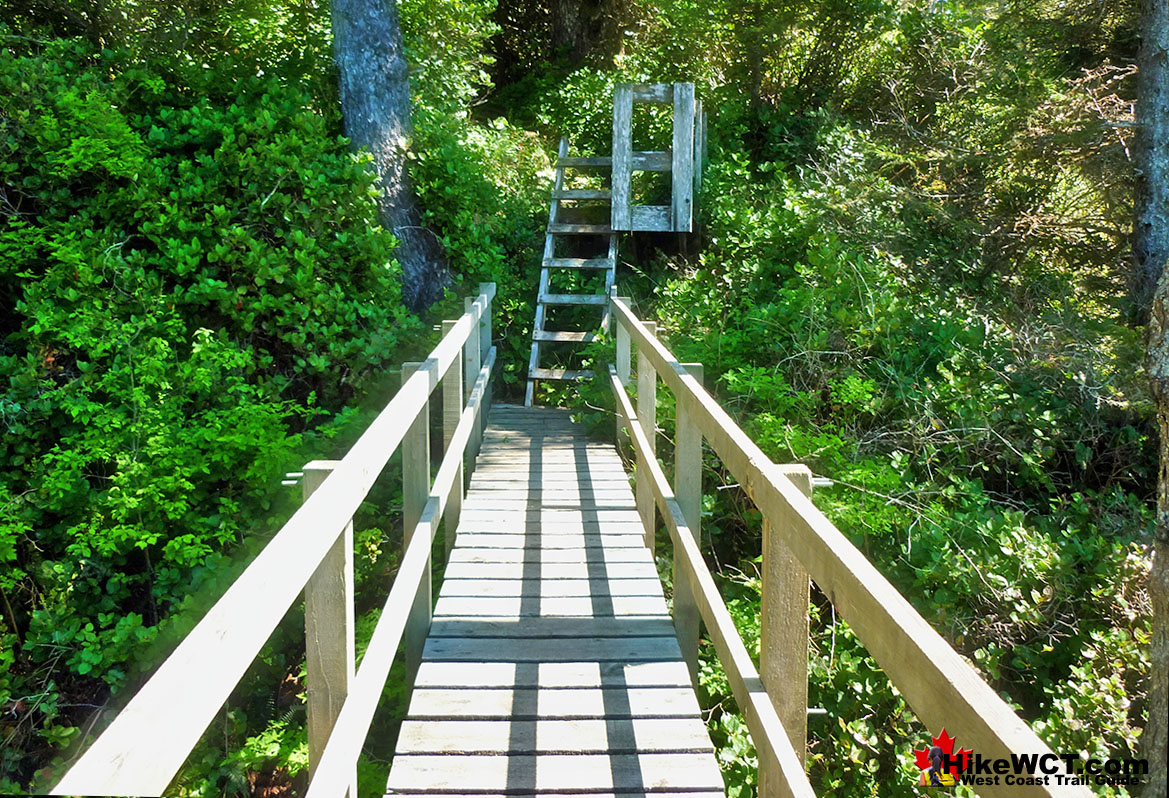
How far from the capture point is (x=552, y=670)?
3799 millimetres

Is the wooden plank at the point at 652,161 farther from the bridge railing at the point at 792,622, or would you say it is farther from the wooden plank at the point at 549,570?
the wooden plank at the point at 549,570

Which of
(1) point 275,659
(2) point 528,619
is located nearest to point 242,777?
(1) point 275,659

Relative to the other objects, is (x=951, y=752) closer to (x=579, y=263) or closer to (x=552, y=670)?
(x=552, y=670)

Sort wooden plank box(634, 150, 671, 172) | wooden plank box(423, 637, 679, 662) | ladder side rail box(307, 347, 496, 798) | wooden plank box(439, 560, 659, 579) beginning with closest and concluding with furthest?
ladder side rail box(307, 347, 496, 798)
wooden plank box(423, 637, 679, 662)
wooden plank box(439, 560, 659, 579)
wooden plank box(634, 150, 671, 172)

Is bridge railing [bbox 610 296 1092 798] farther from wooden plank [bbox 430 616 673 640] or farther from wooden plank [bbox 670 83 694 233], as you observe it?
wooden plank [bbox 670 83 694 233]

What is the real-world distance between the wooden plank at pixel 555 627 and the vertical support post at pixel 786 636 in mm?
1608

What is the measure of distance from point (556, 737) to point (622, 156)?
8207 mm

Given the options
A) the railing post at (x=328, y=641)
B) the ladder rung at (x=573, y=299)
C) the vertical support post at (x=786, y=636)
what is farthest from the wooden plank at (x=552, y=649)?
the ladder rung at (x=573, y=299)

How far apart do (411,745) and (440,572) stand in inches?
125

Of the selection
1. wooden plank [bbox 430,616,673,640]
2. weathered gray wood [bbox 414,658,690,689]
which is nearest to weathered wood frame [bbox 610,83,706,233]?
wooden plank [bbox 430,616,673,640]

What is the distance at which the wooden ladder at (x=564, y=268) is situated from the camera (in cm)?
918

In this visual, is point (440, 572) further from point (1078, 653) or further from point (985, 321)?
point (985, 321)

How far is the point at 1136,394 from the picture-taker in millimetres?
6711

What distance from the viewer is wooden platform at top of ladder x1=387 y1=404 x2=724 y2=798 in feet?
10.1
